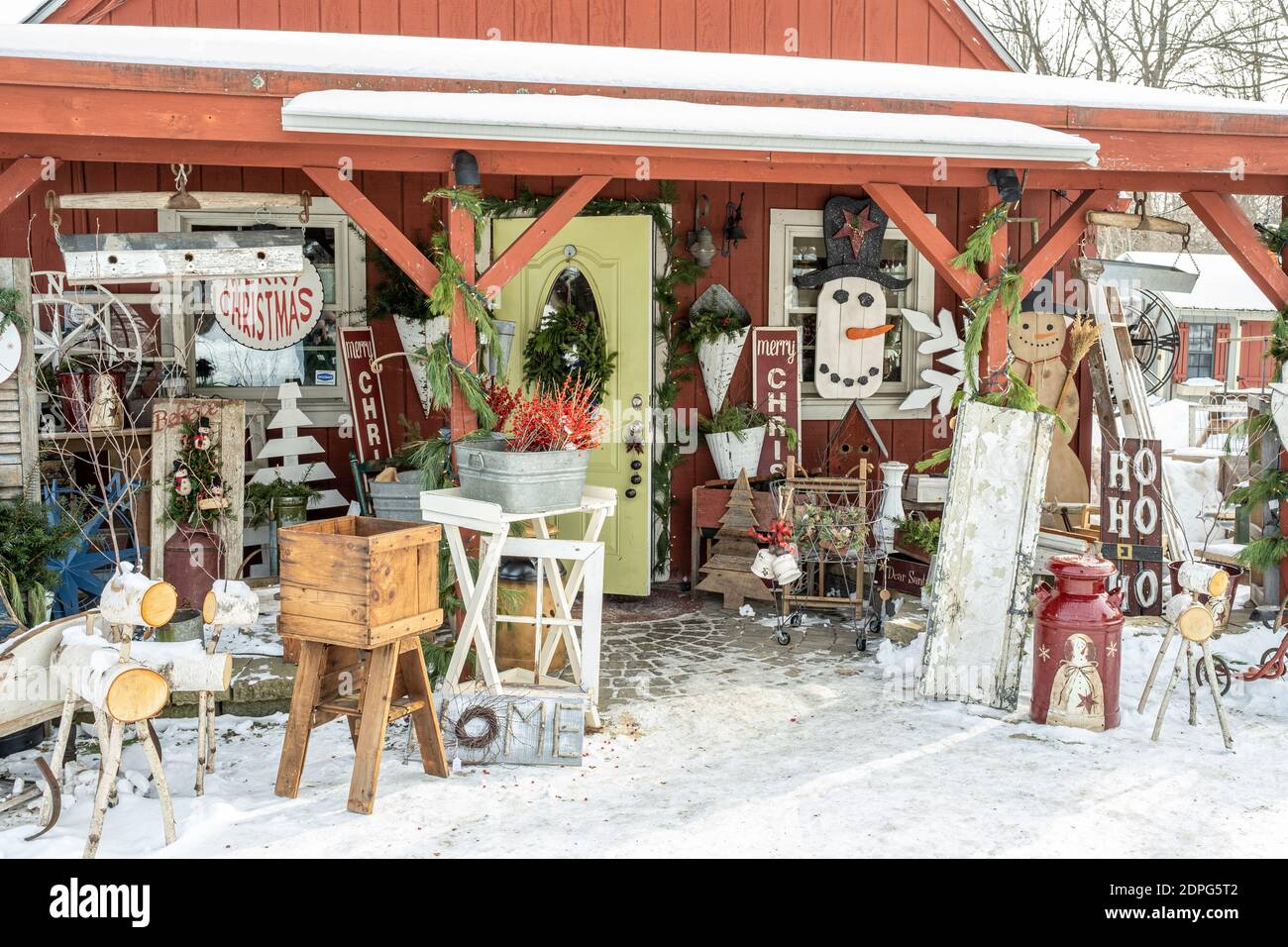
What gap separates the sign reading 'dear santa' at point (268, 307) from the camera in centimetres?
779

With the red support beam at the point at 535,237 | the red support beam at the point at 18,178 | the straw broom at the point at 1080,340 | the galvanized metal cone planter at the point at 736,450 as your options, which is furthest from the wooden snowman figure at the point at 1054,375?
the red support beam at the point at 18,178

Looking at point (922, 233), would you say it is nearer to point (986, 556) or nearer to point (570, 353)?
point (986, 556)

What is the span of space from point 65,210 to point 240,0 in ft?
6.08

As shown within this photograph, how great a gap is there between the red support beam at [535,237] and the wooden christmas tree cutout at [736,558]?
8.83 ft

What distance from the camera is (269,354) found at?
805cm

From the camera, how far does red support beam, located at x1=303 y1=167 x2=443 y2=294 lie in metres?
5.50

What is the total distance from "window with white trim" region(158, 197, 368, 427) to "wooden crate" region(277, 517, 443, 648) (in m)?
3.65

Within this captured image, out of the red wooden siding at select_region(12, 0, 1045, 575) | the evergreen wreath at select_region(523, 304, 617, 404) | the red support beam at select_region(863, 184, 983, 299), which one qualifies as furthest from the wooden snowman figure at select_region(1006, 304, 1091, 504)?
the evergreen wreath at select_region(523, 304, 617, 404)

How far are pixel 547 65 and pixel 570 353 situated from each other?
2.28 meters

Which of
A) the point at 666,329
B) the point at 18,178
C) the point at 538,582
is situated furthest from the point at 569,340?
the point at 18,178

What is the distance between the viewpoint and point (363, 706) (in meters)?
4.59

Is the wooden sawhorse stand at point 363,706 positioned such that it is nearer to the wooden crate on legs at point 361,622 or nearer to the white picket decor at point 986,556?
the wooden crate on legs at point 361,622

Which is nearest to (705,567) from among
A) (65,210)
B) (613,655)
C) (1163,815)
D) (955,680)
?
(613,655)
